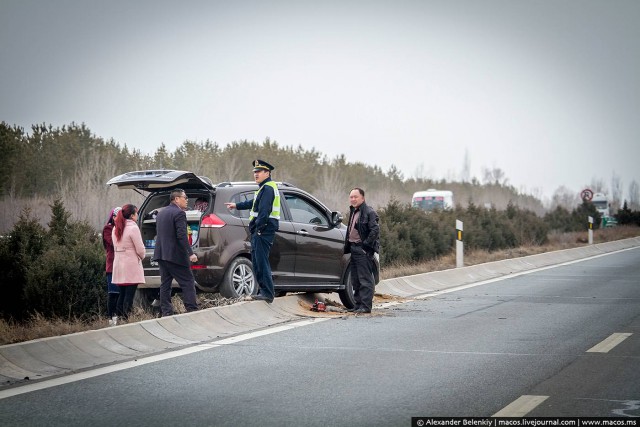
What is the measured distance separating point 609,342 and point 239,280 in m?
5.29

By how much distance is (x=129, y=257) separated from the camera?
44.5ft

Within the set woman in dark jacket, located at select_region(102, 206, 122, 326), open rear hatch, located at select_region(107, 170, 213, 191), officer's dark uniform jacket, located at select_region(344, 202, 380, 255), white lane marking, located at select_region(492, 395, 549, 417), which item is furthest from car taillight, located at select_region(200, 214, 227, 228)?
white lane marking, located at select_region(492, 395, 549, 417)

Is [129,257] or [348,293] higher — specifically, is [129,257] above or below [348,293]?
above

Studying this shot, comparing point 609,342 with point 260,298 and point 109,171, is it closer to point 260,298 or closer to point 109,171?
point 260,298

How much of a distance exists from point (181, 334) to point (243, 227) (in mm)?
2842

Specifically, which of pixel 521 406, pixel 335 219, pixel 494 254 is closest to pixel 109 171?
pixel 494 254

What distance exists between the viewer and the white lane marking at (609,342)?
1056 centimetres

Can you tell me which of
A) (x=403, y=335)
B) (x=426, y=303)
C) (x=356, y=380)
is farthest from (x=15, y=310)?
(x=356, y=380)

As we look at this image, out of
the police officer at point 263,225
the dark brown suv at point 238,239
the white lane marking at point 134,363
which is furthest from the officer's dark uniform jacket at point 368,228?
the white lane marking at point 134,363

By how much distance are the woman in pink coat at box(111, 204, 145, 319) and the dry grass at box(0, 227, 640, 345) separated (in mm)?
275

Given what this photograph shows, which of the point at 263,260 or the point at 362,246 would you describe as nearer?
the point at 263,260

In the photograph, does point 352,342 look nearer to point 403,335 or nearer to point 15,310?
point 403,335

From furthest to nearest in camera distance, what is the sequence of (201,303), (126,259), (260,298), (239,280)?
(201,303)
(239,280)
(260,298)
(126,259)

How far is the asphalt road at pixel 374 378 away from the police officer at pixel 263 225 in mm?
886
